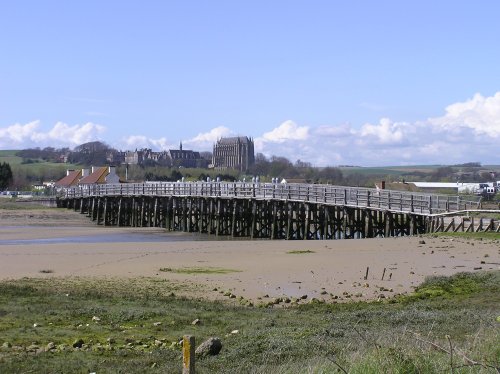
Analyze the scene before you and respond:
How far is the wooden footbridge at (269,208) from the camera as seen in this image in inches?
1647

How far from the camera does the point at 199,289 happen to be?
21.0 meters

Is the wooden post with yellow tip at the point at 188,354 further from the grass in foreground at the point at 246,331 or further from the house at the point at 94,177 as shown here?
the house at the point at 94,177

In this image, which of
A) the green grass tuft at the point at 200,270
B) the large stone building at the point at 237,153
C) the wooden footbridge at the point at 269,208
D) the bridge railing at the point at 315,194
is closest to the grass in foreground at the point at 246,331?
the green grass tuft at the point at 200,270

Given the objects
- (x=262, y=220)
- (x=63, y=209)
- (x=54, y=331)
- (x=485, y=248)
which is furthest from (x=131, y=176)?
(x=54, y=331)

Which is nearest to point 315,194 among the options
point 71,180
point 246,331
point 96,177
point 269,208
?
point 269,208

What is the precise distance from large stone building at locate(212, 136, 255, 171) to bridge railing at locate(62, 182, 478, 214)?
118970 mm

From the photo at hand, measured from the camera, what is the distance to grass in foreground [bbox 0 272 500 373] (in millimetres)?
8477

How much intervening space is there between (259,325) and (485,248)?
1730 cm

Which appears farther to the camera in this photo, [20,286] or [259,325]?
[20,286]

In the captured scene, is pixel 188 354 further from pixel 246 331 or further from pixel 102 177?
pixel 102 177

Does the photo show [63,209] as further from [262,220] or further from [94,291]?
[94,291]

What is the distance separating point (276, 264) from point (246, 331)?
13177 millimetres

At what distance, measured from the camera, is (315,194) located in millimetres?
49125

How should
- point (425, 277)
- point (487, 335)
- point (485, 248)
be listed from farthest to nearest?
point (485, 248)
point (425, 277)
point (487, 335)
